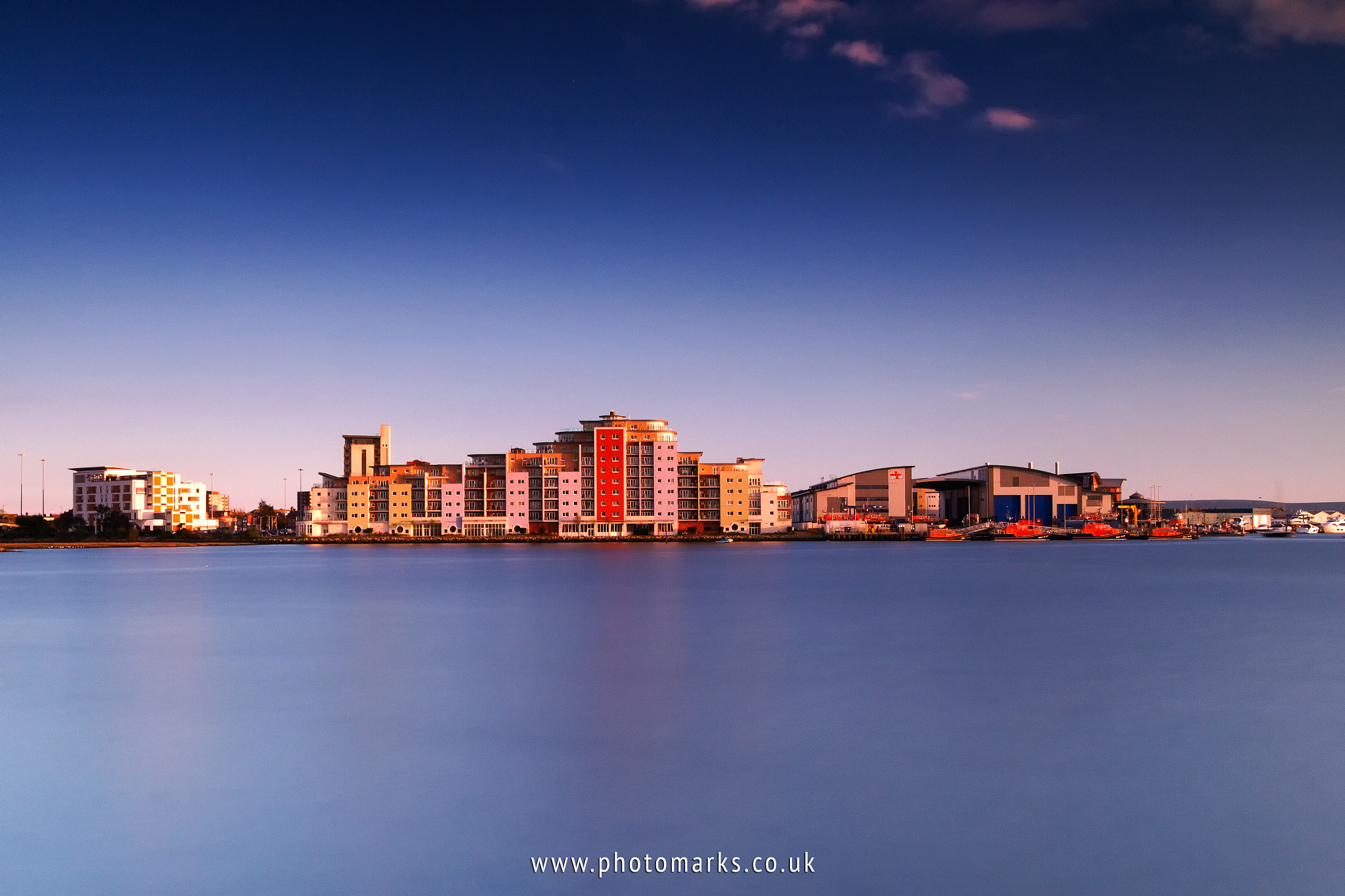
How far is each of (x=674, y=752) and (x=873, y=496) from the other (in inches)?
2631

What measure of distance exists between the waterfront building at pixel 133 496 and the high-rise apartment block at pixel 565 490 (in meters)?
18.2

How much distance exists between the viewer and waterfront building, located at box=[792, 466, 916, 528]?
72.6 meters

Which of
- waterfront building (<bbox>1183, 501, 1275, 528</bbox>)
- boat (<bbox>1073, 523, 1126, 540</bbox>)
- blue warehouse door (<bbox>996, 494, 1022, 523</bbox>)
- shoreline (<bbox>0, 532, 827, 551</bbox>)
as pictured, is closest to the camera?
shoreline (<bbox>0, 532, 827, 551</bbox>)

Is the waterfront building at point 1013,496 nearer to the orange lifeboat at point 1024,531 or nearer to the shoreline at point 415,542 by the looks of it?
the orange lifeboat at point 1024,531

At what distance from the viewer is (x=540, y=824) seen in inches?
250

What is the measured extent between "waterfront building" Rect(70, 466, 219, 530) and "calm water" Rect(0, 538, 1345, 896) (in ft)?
210

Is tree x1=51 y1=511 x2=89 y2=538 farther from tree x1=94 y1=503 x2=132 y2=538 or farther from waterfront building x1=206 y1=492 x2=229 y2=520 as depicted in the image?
waterfront building x1=206 y1=492 x2=229 y2=520

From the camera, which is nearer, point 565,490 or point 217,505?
point 565,490

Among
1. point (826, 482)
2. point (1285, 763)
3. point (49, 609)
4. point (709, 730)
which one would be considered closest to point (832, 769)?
point (709, 730)

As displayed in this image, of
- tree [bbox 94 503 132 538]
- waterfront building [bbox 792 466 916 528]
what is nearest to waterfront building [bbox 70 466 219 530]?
tree [bbox 94 503 132 538]

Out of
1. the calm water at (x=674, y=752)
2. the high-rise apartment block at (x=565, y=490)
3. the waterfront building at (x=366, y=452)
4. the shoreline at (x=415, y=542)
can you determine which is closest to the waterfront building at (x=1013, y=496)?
the shoreline at (x=415, y=542)

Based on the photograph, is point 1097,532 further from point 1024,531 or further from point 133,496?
point 133,496

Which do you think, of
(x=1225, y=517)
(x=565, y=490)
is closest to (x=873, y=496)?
(x=565, y=490)

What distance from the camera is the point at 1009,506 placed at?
71188 mm
